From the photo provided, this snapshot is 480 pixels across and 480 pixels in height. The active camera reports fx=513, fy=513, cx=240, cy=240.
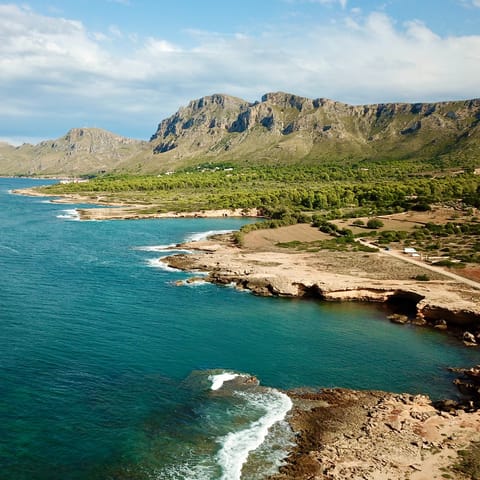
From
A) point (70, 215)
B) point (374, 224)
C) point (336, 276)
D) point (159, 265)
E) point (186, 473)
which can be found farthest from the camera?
point (70, 215)

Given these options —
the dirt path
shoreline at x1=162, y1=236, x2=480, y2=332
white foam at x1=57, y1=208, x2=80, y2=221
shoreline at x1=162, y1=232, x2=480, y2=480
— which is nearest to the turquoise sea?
shoreline at x1=162, y1=232, x2=480, y2=480

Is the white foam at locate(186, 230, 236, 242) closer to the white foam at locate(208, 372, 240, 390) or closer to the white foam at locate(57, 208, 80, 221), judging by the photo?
the white foam at locate(57, 208, 80, 221)

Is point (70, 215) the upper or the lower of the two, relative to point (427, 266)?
upper

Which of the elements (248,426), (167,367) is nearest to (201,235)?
(167,367)

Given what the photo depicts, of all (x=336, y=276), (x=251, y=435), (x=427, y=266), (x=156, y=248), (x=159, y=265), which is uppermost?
(x=427, y=266)

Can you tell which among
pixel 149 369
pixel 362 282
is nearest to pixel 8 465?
pixel 149 369

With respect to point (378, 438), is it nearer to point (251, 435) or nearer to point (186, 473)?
point (251, 435)

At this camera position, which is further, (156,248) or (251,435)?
(156,248)
